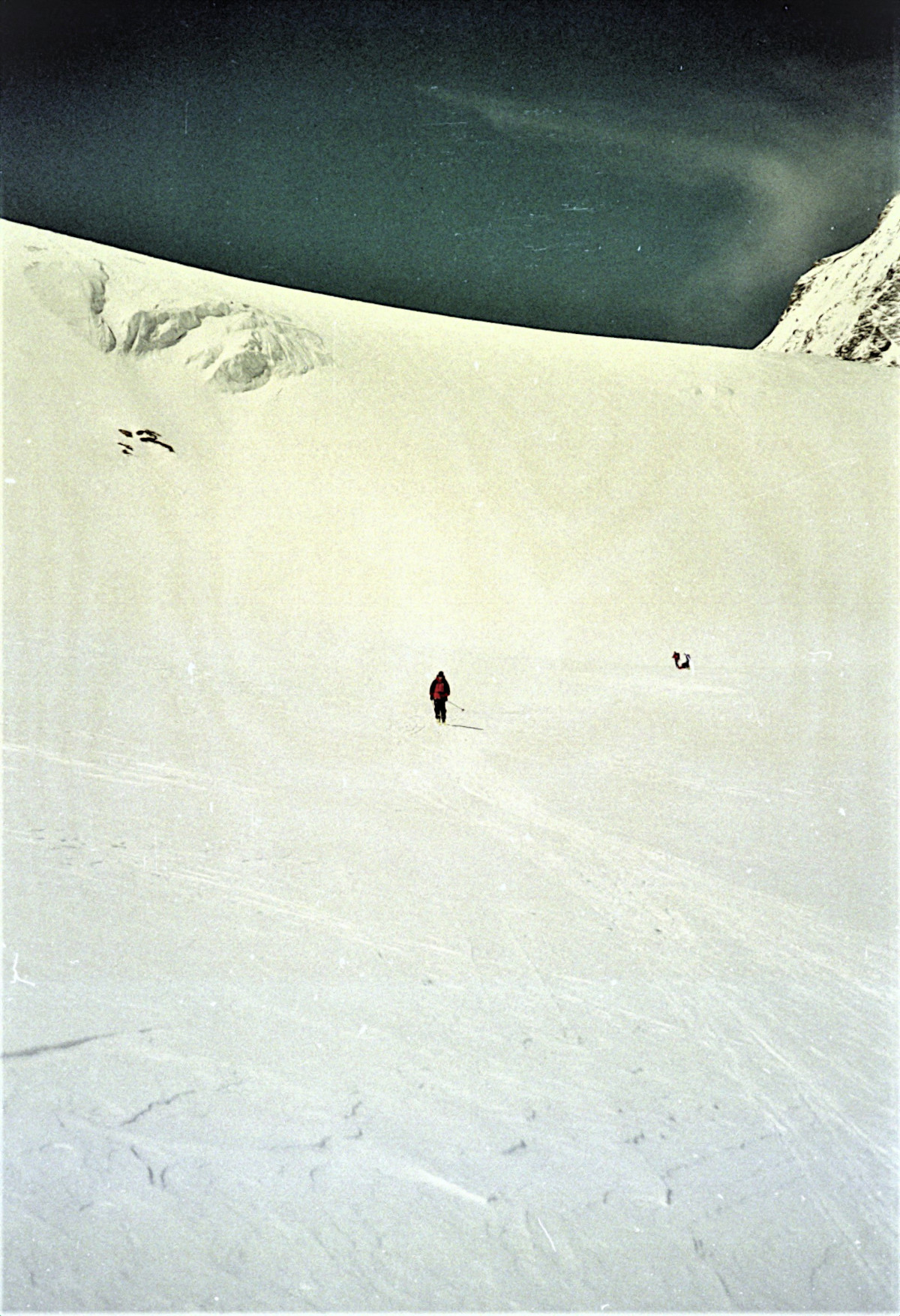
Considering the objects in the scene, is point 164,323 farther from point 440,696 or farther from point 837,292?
point 837,292

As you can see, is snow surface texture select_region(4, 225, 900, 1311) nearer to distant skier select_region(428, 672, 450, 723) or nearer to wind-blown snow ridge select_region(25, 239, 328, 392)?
distant skier select_region(428, 672, 450, 723)

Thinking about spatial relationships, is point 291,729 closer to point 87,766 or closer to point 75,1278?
point 87,766

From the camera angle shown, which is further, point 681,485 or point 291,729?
point 681,485

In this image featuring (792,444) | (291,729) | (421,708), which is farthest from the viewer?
(792,444)

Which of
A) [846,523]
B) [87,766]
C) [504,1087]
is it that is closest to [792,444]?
[846,523]

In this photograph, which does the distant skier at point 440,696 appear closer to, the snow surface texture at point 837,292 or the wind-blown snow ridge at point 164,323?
the wind-blown snow ridge at point 164,323

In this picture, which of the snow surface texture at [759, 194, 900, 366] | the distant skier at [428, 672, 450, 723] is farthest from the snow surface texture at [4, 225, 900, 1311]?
the snow surface texture at [759, 194, 900, 366]
